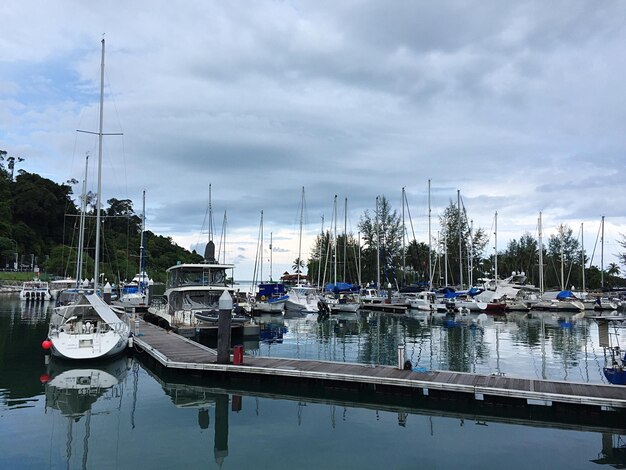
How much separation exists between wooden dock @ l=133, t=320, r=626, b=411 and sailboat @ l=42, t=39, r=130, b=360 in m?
2.59

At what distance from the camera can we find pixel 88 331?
22891 mm

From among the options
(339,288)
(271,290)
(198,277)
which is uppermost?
(198,277)

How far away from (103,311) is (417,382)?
15836 mm

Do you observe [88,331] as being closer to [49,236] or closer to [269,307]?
[269,307]

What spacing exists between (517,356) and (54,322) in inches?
990

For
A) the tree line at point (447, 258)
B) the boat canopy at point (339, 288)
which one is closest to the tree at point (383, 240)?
the tree line at point (447, 258)

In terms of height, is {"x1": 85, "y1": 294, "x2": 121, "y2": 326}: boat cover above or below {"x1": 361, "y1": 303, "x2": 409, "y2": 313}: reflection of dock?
above

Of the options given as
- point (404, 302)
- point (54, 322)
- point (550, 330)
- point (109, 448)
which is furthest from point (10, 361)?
point (404, 302)

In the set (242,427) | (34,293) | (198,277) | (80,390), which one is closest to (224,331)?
(242,427)

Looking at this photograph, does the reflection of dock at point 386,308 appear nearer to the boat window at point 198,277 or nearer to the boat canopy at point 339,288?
the boat canopy at point 339,288

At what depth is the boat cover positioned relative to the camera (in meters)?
23.3

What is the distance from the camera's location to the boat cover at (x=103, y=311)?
23.3m

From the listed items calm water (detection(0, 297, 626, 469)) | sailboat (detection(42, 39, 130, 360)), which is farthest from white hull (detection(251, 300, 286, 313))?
calm water (detection(0, 297, 626, 469))

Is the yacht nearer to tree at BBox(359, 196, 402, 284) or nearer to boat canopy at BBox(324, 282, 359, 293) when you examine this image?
boat canopy at BBox(324, 282, 359, 293)
